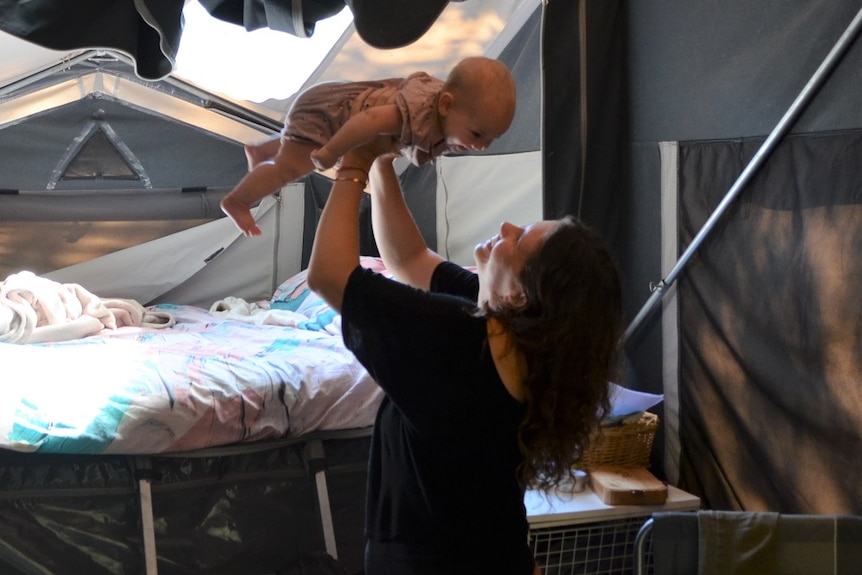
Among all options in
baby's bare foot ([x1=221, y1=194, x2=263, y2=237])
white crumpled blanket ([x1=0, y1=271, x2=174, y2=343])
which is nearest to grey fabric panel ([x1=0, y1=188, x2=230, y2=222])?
white crumpled blanket ([x1=0, y1=271, x2=174, y2=343])

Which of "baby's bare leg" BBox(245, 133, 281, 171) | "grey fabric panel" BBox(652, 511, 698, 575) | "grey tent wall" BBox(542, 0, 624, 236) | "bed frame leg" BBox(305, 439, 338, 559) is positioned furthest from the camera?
"grey tent wall" BBox(542, 0, 624, 236)

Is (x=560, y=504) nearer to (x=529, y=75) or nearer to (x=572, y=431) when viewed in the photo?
(x=572, y=431)

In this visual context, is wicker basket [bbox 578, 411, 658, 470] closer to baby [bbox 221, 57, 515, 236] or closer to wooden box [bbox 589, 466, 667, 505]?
wooden box [bbox 589, 466, 667, 505]

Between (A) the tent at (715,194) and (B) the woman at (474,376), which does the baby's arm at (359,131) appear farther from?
(A) the tent at (715,194)

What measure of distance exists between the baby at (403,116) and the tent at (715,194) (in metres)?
0.84

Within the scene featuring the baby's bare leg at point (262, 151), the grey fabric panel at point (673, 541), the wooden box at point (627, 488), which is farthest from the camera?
the wooden box at point (627, 488)

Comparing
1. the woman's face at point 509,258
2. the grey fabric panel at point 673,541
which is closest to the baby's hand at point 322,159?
the woman's face at point 509,258

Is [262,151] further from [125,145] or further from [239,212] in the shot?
[125,145]

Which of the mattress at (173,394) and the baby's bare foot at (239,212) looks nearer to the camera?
the baby's bare foot at (239,212)

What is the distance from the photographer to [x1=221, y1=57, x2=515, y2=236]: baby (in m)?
1.16

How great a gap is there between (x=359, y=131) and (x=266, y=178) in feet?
0.57

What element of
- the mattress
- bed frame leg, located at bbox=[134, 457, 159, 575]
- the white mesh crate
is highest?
the mattress

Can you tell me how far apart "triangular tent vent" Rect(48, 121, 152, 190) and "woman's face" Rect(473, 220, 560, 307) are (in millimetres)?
2638

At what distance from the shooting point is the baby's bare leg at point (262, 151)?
1.29 metres
